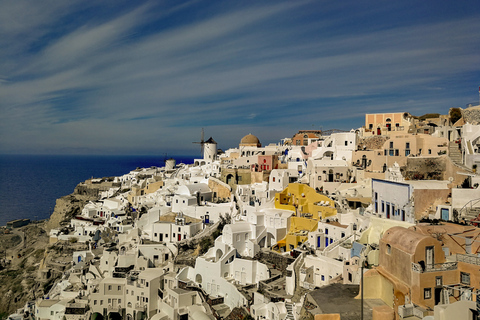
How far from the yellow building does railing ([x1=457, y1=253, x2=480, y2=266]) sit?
1261 centimetres

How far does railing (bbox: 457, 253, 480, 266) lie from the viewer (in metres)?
12.7

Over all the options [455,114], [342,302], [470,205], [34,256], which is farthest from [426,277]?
[34,256]

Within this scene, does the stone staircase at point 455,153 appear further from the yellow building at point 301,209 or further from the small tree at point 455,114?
the small tree at point 455,114

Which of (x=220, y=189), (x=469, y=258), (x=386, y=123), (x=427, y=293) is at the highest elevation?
(x=386, y=123)

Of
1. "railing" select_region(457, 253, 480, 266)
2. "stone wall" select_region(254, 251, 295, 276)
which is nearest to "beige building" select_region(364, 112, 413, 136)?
"stone wall" select_region(254, 251, 295, 276)

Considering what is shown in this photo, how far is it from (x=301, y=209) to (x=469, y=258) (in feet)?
51.2

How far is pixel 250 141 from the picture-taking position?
53.3 m

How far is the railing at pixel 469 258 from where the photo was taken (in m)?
12.7

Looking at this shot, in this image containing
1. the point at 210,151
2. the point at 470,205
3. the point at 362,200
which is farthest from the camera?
the point at 210,151

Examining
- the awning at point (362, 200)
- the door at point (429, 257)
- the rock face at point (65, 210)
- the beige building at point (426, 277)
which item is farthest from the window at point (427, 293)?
the rock face at point (65, 210)

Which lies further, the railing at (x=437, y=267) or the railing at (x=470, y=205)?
the railing at (x=470, y=205)

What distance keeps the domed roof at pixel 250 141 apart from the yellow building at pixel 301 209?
2312 centimetres

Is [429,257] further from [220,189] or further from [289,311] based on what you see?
[220,189]

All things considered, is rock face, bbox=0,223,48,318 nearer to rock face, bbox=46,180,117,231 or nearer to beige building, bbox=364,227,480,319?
rock face, bbox=46,180,117,231
